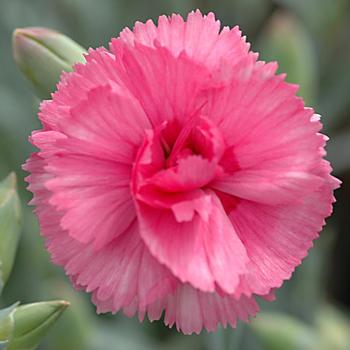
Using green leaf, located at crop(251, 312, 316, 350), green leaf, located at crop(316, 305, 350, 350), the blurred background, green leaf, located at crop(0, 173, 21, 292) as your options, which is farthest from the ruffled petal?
green leaf, located at crop(316, 305, 350, 350)

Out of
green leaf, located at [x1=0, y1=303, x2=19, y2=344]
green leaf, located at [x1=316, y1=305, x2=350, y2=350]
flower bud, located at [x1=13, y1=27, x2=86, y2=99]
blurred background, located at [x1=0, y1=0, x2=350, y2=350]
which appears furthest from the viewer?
green leaf, located at [x1=316, y1=305, x2=350, y2=350]

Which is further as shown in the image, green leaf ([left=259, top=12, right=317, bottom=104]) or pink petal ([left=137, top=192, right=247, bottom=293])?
green leaf ([left=259, top=12, right=317, bottom=104])

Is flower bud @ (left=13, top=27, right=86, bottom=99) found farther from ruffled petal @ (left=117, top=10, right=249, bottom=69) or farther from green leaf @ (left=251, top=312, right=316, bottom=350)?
green leaf @ (left=251, top=312, right=316, bottom=350)

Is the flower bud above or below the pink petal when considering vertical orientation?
above

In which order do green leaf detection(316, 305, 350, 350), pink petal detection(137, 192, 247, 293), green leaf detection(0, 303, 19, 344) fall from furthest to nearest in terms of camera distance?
green leaf detection(316, 305, 350, 350), green leaf detection(0, 303, 19, 344), pink petal detection(137, 192, 247, 293)

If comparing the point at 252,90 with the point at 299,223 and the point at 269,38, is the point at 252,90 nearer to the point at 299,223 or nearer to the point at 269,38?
the point at 299,223

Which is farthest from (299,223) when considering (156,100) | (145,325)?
(145,325)
